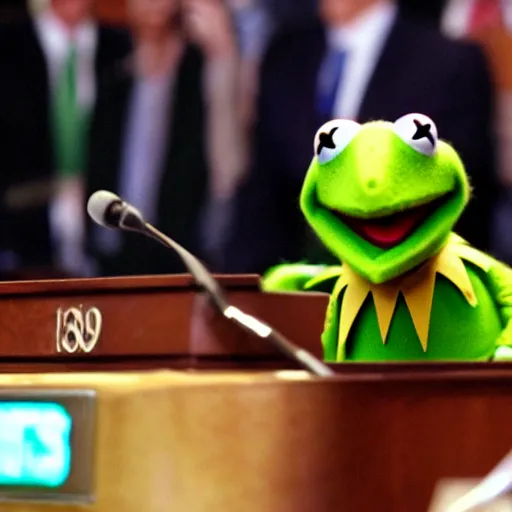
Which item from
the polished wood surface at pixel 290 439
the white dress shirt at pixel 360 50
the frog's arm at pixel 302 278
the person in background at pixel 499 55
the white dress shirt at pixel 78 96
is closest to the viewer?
the polished wood surface at pixel 290 439

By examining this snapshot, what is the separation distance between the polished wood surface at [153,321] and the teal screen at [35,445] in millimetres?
59

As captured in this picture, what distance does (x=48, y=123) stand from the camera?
6.18 feet

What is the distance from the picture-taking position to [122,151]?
5.95ft

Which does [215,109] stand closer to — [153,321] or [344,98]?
[344,98]

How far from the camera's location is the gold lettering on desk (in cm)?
50

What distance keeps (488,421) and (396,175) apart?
18cm

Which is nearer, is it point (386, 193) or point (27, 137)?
point (386, 193)

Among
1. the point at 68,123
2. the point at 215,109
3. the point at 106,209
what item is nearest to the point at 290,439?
the point at 106,209

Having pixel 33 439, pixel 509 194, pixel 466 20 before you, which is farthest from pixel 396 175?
pixel 466 20

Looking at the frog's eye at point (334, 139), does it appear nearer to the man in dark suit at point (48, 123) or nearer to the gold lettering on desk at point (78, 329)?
the gold lettering on desk at point (78, 329)

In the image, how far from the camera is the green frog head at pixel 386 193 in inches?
22.5

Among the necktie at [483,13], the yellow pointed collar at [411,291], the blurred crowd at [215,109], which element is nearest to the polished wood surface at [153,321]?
the yellow pointed collar at [411,291]

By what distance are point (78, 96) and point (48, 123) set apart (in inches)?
3.2

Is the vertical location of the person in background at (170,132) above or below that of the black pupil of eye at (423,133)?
above
